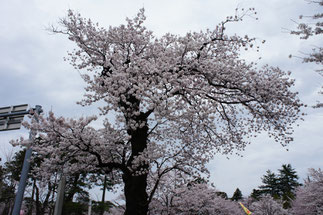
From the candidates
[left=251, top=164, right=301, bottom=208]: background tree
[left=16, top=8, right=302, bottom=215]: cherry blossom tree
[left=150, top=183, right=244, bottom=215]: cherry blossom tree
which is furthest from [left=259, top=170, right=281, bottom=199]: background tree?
[left=16, top=8, right=302, bottom=215]: cherry blossom tree

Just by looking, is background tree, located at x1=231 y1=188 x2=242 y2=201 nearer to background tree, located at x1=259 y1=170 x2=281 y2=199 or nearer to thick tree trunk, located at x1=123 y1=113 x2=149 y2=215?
background tree, located at x1=259 y1=170 x2=281 y2=199

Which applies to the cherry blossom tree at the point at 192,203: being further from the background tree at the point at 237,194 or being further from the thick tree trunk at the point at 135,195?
the background tree at the point at 237,194

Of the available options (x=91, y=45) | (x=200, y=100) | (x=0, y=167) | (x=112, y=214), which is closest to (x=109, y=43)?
(x=91, y=45)

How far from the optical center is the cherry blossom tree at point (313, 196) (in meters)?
20.2

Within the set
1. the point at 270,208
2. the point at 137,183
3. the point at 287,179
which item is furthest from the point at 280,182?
the point at 137,183

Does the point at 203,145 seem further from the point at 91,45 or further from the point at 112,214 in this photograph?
the point at 112,214

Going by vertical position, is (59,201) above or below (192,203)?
below

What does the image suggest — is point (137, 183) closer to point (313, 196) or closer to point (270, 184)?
point (313, 196)

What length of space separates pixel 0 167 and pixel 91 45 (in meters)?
24.1

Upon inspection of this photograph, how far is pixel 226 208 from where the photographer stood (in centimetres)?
3141

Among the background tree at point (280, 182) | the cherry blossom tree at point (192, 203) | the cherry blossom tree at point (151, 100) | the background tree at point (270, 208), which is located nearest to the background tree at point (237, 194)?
the background tree at point (280, 182)

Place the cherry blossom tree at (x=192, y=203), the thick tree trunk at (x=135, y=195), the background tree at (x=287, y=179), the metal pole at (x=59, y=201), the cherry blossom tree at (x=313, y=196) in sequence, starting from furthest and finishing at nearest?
the background tree at (x=287, y=179) → the cherry blossom tree at (x=192, y=203) → the cherry blossom tree at (x=313, y=196) → the thick tree trunk at (x=135, y=195) → the metal pole at (x=59, y=201)

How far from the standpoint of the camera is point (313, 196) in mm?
20875

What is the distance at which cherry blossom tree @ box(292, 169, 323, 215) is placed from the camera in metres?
20.2
